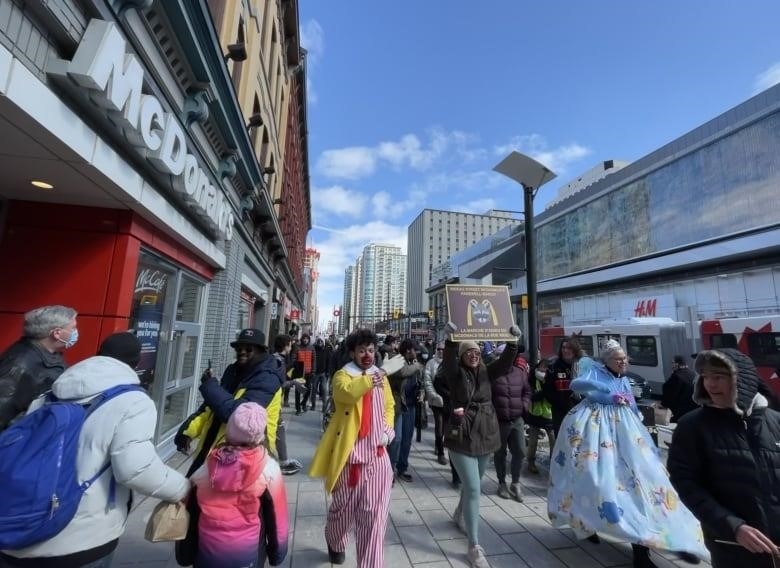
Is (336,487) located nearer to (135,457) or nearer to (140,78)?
(135,457)

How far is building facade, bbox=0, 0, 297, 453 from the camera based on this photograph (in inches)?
108

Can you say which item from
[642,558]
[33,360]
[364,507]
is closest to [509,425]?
[642,558]

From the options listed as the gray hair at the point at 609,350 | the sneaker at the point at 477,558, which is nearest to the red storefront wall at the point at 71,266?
the sneaker at the point at 477,558

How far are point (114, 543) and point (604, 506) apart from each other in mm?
3509

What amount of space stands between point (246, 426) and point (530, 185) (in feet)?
21.3

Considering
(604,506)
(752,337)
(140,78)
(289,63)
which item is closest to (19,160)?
(140,78)

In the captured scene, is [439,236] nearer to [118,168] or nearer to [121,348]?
[118,168]

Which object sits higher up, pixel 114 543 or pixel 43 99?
pixel 43 99

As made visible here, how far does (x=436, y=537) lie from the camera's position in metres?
3.66

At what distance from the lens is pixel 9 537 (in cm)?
148

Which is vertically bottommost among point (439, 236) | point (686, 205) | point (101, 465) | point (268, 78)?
point (101, 465)

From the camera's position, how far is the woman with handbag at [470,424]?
3338 millimetres

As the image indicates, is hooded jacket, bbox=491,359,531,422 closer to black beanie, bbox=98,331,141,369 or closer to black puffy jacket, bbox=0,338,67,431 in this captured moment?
black beanie, bbox=98,331,141,369

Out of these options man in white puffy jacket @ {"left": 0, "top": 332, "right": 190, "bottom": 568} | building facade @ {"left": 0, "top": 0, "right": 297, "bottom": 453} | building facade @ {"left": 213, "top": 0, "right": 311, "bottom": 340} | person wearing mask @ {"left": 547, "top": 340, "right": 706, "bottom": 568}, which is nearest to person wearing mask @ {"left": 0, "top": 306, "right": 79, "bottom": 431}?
man in white puffy jacket @ {"left": 0, "top": 332, "right": 190, "bottom": 568}
